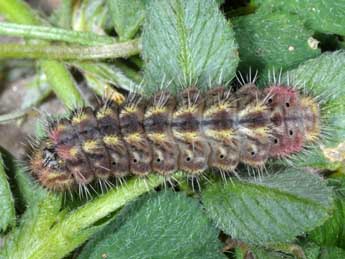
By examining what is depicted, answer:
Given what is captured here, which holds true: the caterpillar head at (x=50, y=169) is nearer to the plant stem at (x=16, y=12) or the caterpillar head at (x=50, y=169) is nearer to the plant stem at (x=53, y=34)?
the plant stem at (x=53, y=34)

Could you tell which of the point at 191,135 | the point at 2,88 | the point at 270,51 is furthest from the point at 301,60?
the point at 2,88

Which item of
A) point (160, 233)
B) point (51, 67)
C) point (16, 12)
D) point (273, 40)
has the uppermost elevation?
point (16, 12)

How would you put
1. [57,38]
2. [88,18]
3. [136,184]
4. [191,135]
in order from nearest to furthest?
[191,135], [136,184], [57,38], [88,18]

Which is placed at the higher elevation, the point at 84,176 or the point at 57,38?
the point at 57,38

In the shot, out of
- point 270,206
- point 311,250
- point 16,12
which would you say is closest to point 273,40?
point 270,206

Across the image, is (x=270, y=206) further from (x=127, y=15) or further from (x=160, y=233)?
(x=127, y=15)

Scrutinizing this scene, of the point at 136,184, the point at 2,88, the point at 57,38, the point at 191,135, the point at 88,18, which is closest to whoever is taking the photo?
the point at 191,135

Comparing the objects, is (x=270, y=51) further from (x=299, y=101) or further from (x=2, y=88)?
(x=2, y=88)
